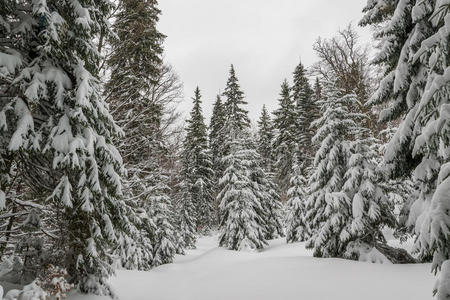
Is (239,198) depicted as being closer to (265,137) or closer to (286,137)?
(286,137)

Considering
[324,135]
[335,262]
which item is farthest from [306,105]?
[335,262]

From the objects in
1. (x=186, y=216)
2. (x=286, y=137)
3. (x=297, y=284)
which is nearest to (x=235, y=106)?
(x=286, y=137)

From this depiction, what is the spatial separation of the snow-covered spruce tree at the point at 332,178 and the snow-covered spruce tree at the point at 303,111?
41.4 feet

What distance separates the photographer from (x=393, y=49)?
696cm

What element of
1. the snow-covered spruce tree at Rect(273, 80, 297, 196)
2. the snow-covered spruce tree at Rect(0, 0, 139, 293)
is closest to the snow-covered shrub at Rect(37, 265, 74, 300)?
the snow-covered spruce tree at Rect(0, 0, 139, 293)

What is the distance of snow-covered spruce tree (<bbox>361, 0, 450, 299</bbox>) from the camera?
3.31 metres

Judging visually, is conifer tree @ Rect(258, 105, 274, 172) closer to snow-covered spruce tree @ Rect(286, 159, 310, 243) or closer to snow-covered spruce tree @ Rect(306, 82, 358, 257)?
snow-covered spruce tree @ Rect(286, 159, 310, 243)

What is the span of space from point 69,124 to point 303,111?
80.0 feet

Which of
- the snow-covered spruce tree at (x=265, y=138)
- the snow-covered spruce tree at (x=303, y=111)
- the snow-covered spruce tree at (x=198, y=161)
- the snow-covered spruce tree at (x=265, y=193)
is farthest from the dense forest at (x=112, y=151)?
the snow-covered spruce tree at (x=265, y=138)

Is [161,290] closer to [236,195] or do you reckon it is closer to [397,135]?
[397,135]

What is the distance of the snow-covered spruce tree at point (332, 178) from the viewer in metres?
10.7

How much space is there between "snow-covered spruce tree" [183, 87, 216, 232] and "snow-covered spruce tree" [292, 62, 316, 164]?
488 inches

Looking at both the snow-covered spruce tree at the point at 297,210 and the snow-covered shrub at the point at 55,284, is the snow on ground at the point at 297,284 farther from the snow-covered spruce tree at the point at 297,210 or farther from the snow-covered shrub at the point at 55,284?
the snow-covered spruce tree at the point at 297,210

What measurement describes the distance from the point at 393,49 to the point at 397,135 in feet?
7.35
